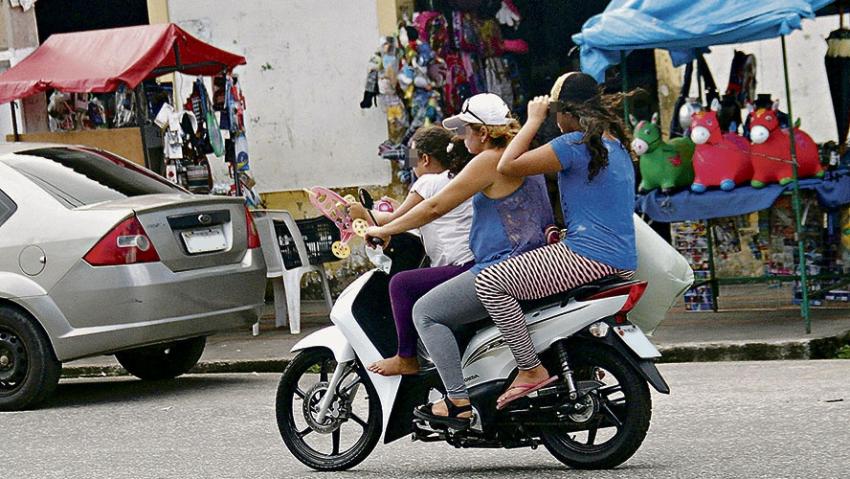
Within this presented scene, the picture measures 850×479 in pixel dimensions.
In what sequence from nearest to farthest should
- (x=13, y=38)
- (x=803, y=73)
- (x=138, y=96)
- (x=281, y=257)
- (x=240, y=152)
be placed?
(x=281, y=257) < (x=803, y=73) < (x=138, y=96) < (x=240, y=152) < (x=13, y=38)

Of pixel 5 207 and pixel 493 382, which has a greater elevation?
pixel 5 207

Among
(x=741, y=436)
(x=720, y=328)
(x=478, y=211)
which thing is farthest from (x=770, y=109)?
(x=478, y=211)

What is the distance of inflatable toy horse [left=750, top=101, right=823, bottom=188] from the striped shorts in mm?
5004

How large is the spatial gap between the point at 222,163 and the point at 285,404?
8578 millimetres

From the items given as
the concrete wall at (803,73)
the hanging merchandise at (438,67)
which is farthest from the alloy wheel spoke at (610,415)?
the hanging merchandise at (438,67)

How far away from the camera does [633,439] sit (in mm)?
6559

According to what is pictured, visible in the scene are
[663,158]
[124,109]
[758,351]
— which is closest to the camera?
[758,351]

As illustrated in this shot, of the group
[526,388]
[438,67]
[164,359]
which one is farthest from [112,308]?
[438,67]

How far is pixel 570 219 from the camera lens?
6727mm

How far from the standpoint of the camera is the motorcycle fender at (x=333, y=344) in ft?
23.1

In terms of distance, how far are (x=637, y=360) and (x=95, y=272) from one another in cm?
425

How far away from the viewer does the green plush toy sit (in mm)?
11711

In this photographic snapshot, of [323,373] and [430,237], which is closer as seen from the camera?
[430,237]

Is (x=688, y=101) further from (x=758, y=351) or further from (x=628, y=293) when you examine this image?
(x=628, y=293)
